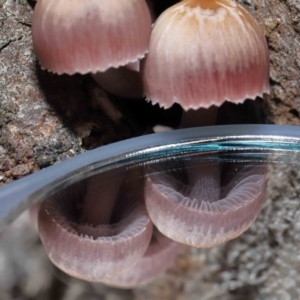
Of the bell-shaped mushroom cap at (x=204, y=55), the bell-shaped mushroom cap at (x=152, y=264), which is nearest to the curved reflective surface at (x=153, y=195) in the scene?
the bell-shaped mushroom cap at (x=152, y=264)

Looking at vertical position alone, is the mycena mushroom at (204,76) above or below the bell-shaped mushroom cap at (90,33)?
below

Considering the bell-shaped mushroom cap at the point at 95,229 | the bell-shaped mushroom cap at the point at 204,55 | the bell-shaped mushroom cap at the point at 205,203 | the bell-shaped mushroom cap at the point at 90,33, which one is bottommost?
the bell-shaped mushroom cap at the point at 205,203

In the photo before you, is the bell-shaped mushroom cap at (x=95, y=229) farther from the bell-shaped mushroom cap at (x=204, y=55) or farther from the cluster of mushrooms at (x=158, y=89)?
the bell-shaped mushroom cap at (x=204, y=55)

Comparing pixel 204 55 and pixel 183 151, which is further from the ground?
pixel 204 55

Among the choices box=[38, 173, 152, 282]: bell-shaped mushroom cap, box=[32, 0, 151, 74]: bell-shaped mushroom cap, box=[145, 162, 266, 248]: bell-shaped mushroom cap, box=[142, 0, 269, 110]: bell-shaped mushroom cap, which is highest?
box=[32, 0, 151, 74]: bell-shaped mushroom cap

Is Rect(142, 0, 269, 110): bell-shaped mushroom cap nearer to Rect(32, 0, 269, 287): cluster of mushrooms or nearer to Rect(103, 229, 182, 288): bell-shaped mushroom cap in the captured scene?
Rect(32, 0, 269, 287): cluster of mushrooms

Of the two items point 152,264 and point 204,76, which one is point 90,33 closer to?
point 204,76

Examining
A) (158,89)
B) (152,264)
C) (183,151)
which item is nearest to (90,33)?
(158,89)

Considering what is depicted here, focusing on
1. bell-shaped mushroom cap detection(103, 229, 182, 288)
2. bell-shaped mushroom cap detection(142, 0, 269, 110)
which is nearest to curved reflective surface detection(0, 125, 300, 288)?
bell-shaped mushroom cap detection(103, 229, 182, 288)
